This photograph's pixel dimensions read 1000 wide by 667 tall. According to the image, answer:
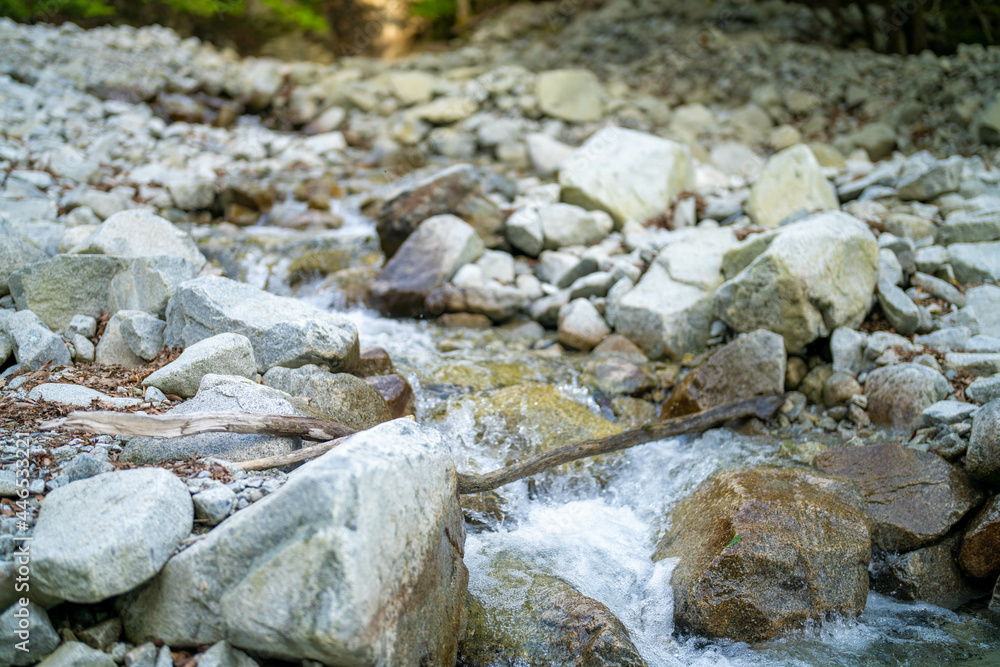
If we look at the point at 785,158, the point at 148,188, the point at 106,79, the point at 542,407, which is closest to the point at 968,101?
the point at 785,158

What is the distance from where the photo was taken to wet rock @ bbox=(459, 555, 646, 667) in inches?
113

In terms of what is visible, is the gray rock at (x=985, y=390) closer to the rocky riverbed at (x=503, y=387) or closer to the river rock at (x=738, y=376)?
the rocky riverbed at (x=503, y=387)

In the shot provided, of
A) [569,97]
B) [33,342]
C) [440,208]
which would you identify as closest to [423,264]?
[440,208]

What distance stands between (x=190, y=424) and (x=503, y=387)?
9.34 ft

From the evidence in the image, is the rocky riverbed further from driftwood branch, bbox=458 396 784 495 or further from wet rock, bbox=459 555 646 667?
driftwood branch, bbox=458 396 784 495

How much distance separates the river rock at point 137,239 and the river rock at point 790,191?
21.5ft

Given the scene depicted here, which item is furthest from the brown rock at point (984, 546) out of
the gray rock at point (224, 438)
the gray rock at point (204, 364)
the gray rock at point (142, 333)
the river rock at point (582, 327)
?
the gray rock at point (142, 333)

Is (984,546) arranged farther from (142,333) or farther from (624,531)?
(142,333)

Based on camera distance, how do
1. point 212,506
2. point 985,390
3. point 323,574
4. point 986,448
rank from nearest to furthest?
1. point 323,574
2. point 212,506
3. point 986,448
4. point 985,390

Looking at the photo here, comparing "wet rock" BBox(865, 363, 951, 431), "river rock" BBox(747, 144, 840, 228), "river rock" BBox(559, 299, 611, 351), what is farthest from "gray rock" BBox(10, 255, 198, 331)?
"river rock" BBox(747, 144, 840, 228)

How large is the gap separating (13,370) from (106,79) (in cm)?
986

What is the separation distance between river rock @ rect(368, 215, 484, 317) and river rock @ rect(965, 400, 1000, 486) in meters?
5.10

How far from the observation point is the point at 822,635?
10.6ft

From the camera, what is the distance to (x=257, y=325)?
4.23 metres
